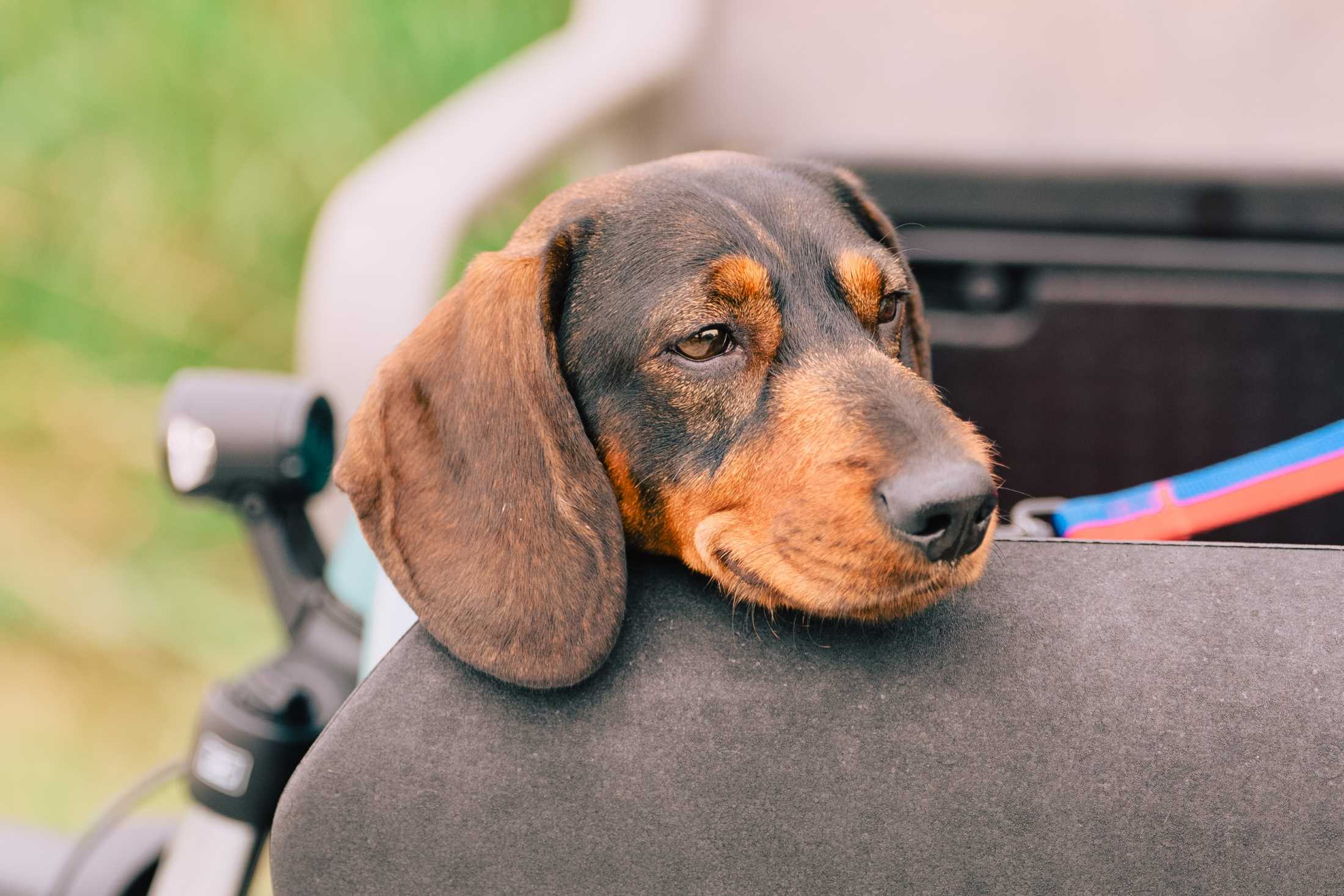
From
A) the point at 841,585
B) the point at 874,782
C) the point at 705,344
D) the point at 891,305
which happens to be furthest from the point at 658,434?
the point at 874,782

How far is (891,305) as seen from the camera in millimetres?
2002

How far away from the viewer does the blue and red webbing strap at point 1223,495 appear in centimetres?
160

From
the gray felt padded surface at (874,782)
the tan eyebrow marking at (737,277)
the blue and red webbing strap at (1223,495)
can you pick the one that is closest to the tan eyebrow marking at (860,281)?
the tan eyebrow marking at (737,277)

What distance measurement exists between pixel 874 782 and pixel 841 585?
0.32 meters

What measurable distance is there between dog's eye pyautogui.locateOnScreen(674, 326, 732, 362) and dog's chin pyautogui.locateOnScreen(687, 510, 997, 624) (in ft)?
1.05

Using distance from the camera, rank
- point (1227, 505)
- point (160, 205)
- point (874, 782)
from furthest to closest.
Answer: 1. point (160, 205)
2. point (1227, 505)
3. point (874, 782)

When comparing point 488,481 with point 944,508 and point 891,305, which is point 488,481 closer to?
point 944,508

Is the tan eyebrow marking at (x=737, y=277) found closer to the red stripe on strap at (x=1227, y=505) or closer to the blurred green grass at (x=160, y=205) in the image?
the red stripe on strap at (x=1227, y=505)

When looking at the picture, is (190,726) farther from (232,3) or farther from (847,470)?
(847,470)

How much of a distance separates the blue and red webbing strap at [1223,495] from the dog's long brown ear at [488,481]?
27.2 inches

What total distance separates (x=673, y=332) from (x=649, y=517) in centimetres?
27

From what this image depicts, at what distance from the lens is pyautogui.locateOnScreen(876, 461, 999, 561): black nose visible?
54.1 inches

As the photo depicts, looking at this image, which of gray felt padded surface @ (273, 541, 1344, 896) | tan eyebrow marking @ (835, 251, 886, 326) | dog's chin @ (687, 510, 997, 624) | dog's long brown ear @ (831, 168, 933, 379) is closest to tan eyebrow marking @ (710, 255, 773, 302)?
tan eyebrow marking @ (835, 251, 886, 326)

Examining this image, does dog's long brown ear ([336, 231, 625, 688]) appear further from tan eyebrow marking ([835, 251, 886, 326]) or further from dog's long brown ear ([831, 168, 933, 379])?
dog's long brown ear ([831, 168, 933, 379])
